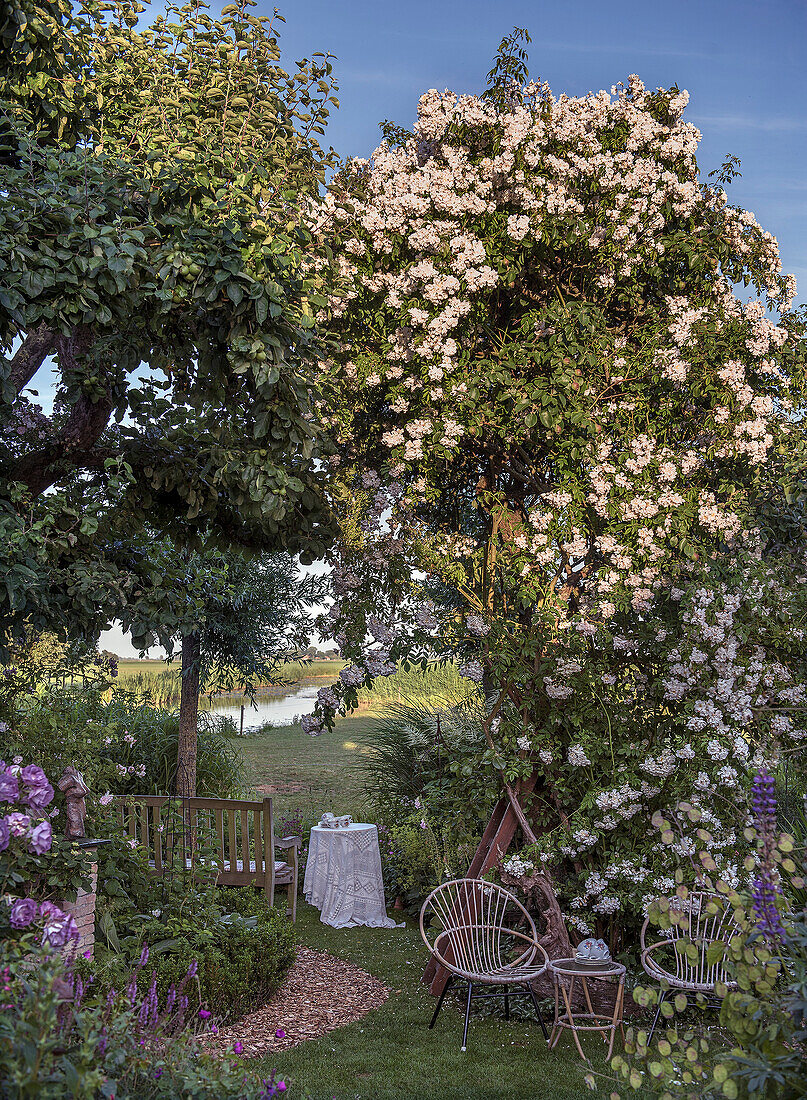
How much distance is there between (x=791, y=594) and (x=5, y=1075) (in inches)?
169

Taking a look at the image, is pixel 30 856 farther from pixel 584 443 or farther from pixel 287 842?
pixel 287 842

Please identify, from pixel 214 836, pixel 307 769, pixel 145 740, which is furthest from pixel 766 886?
pixel 307 769

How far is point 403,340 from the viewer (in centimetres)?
500

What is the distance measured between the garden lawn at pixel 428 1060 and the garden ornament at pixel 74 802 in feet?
4.41

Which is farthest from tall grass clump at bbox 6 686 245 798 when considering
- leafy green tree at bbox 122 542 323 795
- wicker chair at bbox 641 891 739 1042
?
wicker chair at bbox 641 891 739 1042

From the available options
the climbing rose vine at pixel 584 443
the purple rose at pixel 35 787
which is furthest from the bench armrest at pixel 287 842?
the purple rose at pixel 35 787

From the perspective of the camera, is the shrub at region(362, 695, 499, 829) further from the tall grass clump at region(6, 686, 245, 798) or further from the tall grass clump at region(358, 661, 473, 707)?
the tall grass clump at region(6, 686, 245, 798)

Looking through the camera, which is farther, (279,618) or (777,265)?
(279,618)

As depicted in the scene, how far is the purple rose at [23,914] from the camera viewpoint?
2.58 m

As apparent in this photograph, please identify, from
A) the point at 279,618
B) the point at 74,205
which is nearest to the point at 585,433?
the point at 74,205

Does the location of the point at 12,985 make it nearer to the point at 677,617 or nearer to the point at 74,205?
the point at 74,205

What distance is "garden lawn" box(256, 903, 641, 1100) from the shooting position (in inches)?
149

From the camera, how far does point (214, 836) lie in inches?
212

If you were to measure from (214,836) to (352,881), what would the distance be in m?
2.05
